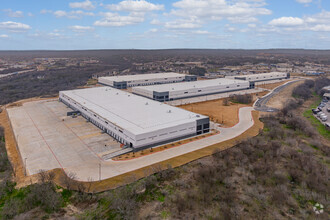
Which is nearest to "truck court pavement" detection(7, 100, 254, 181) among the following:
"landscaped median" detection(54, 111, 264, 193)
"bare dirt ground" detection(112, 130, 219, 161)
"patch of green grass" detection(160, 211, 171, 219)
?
"bare dirt ground" detection(112, 130, 219, 161)

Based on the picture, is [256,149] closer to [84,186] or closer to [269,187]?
[269,187]

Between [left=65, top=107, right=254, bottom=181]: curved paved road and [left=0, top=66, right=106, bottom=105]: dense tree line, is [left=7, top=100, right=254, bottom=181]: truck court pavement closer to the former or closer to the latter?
[left=65, top=107, right=254, bottom=181]: curved paved road

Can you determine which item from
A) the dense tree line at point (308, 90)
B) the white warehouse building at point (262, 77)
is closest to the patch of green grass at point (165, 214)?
the dense tree line at point (308, 90)

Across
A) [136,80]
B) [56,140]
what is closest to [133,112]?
[56,140]

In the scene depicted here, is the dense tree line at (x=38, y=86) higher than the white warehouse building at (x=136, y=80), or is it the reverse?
the white warehouse building at (x=136, y=80)

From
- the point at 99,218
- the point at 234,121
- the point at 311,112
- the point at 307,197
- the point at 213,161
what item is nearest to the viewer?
the point at 99,218

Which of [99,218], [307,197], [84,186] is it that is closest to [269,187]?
[307,197]

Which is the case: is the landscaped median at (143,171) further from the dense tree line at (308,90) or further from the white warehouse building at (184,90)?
the dense tree line at (308,90)
